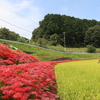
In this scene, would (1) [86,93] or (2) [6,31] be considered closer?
(1) [86,93]

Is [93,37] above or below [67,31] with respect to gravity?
below

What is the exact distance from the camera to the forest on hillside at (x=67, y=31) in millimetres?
55422

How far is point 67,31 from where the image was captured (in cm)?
5950

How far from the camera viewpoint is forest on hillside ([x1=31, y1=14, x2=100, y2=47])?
55422mm

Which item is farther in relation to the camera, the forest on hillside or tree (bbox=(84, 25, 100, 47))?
tree (bbox=(84, 25, 100, 47))

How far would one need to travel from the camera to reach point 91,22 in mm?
71625

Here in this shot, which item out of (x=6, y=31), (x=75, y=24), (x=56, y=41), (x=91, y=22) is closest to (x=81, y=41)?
(x=75, y=24)

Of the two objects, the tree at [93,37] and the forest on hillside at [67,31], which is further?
the tree at [93,37]

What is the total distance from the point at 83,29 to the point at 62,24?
12.7m

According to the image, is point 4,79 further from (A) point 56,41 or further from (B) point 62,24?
(B) point 62,24

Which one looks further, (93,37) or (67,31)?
(67,31)

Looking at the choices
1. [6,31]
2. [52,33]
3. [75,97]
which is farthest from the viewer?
[52,33]

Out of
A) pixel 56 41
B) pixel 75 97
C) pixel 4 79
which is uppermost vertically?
pixel 56 41

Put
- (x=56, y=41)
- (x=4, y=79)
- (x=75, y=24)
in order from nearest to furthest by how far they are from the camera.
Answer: (x=4, y=79) → (x=56, y=41) → (x=75, y=24)
